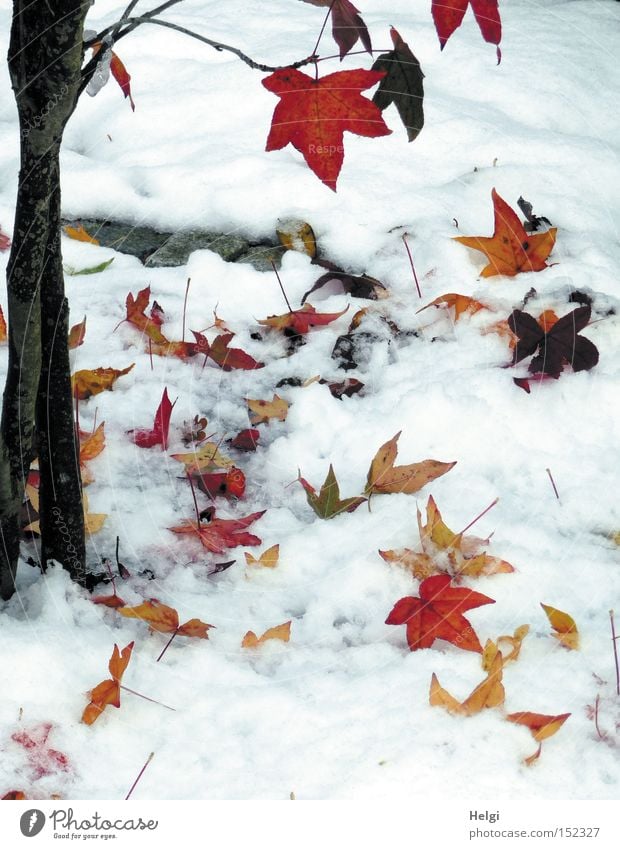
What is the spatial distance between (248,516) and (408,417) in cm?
30

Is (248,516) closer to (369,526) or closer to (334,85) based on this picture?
(369,526)

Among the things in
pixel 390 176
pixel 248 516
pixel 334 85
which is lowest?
pixel 248 516

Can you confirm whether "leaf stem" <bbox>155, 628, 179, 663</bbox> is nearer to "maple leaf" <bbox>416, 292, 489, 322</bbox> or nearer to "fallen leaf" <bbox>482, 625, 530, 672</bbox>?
"fallen leaf" <bbox>482, 625, 530, 672</bbox>

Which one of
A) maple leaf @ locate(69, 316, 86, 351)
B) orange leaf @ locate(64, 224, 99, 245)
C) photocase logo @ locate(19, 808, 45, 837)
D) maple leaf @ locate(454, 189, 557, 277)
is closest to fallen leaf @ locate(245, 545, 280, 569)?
photocase logo @ locate(19, 808, 45, 837)

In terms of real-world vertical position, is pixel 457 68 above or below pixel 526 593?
above

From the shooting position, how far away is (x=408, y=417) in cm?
138

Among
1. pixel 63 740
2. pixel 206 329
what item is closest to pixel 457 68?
pixel 206 329

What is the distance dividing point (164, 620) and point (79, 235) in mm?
972

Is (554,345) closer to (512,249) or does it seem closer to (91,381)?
(512,249)

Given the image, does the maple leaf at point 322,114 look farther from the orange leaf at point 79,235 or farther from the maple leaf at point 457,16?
the orange leaf at point 79,235

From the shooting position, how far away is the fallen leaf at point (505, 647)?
40.9 inches

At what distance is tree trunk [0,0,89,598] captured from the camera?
87 centimetres

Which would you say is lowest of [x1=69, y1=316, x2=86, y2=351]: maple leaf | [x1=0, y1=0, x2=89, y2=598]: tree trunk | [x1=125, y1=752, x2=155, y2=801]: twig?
[x1=125, y1=752, x2=155, y2=801]: twig

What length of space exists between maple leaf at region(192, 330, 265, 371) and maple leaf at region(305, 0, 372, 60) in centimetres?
61
